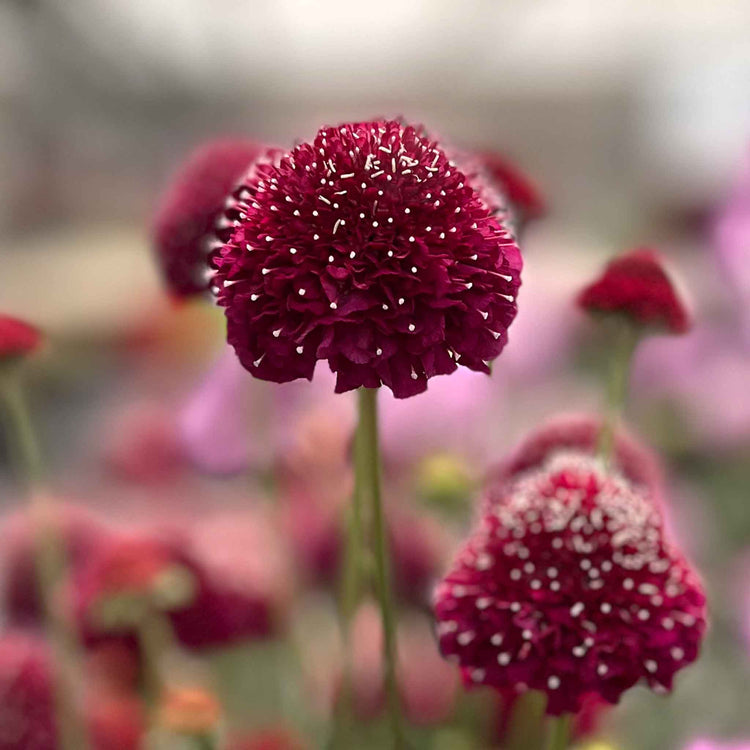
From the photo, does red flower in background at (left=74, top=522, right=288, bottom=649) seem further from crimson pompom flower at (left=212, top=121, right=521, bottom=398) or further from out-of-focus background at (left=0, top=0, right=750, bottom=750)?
A: crimson pompom flower at (left=212, top=121, right=521, bottom=398)

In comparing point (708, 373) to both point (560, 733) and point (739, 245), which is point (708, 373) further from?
point (560, 733)

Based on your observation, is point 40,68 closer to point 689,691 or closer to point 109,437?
point 109,437

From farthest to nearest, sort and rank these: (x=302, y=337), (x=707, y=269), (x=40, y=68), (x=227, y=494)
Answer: (x=40, y=68) → (x=707, y=269) → (x=227, y=494) → (x=302, y=337)

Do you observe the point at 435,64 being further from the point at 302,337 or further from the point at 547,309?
the point at 302,337

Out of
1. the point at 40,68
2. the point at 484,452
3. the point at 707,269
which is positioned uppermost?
the point at 40,68

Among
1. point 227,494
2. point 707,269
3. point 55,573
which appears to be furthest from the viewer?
point 707,269

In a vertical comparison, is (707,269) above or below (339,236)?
above

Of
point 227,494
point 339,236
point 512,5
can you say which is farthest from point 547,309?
point 512,5

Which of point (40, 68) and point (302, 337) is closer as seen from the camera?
point (302, 337)
